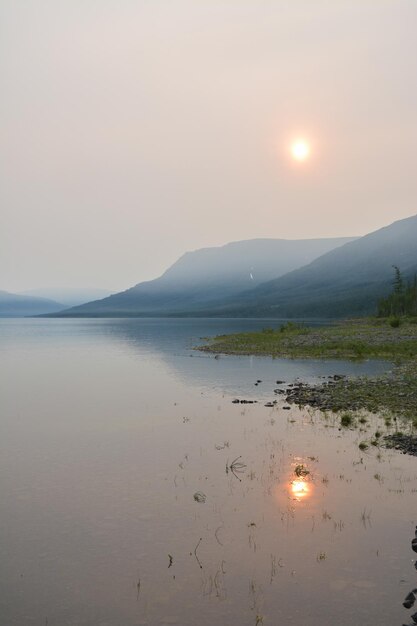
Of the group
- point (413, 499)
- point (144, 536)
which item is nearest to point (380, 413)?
point (413, 499)

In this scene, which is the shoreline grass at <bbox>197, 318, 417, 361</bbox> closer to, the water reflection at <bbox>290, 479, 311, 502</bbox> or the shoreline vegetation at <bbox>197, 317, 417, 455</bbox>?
the shoreline vegetation at <bbox>197, 317, 417, 455</bbox>

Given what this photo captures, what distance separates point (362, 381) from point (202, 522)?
100 ft

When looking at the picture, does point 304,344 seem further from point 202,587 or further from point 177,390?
point 202,587

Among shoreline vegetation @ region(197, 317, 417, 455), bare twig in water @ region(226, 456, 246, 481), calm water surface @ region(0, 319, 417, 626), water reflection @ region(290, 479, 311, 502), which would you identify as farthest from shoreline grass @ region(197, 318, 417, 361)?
water reflection @ region(290, 479, 311, 502)

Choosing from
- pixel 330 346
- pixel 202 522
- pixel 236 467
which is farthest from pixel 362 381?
pixel 330 346

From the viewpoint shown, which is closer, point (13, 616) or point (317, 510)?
point (13, 616)

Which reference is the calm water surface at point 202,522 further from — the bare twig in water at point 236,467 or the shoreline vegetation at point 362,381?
the shoreline vegetation at point 362,381

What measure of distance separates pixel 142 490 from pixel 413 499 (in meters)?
9.53

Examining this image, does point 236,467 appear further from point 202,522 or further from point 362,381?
point 362,381

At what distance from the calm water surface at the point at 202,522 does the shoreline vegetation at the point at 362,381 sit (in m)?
2.17

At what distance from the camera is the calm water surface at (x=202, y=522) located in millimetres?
11742

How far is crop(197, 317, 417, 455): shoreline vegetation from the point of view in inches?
1145

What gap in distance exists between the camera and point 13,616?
11320mm

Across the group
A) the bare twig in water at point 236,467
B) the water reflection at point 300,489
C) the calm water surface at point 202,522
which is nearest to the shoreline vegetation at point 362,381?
the calm water surface at point 202,522
